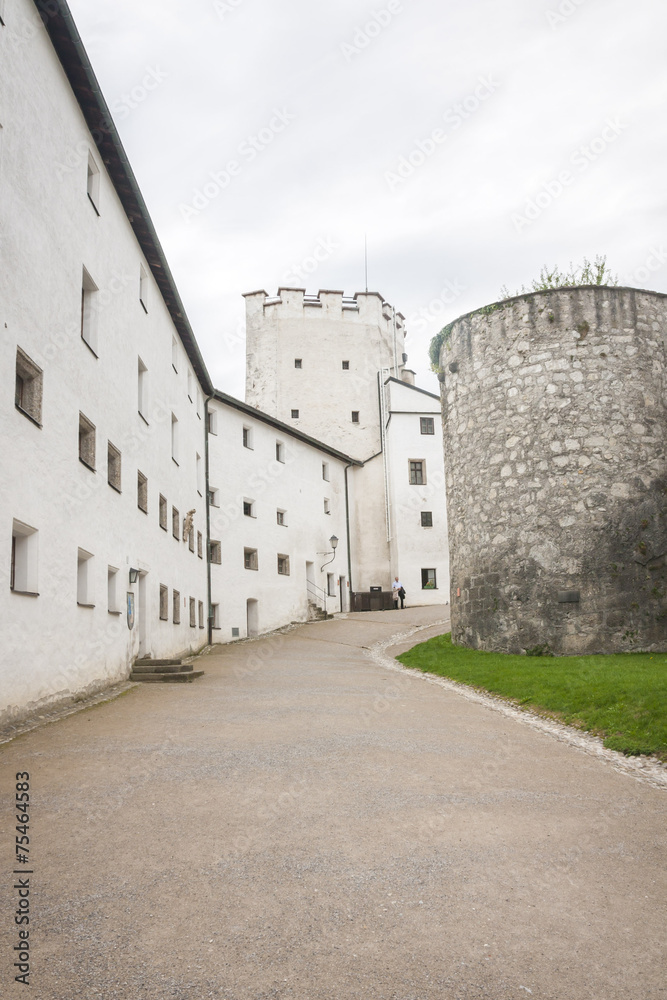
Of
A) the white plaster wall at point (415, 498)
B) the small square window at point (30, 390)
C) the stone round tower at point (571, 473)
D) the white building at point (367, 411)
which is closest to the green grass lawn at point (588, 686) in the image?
the stone round tower at point (571, 473)

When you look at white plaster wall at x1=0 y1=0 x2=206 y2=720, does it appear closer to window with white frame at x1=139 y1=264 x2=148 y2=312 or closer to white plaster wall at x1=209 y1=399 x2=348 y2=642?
window with white frame at x1=139 y1=264 x2=148 y2=312

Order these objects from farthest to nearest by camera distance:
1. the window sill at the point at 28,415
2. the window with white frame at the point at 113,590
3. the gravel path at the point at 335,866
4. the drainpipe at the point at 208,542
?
the drainpipe at the point at 208,542 < the window with white frame at the point at 113,590 < the window sill at the point at 28,415 < the gravel path at the point at 335,866

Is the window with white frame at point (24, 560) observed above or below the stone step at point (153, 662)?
above

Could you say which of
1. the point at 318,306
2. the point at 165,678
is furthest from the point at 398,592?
the point at 165,678

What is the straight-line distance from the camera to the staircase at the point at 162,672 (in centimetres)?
1563

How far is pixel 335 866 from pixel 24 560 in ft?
25.0

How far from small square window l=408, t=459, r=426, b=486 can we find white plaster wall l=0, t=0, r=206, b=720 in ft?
85.5

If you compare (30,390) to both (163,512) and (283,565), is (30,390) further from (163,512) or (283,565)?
(283,565)

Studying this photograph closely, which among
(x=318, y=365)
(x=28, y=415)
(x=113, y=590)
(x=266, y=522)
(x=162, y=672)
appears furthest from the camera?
(x=318, y=365)

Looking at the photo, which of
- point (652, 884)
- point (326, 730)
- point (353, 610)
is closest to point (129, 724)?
point (326, 730)

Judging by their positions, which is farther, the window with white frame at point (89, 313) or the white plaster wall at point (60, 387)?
the window with white frame at point (89, 313)

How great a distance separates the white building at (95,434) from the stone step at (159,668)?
338 millimetres

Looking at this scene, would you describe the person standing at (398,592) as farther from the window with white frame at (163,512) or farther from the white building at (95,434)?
the window with white frame at (163,512)

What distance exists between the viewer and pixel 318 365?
47906mm
